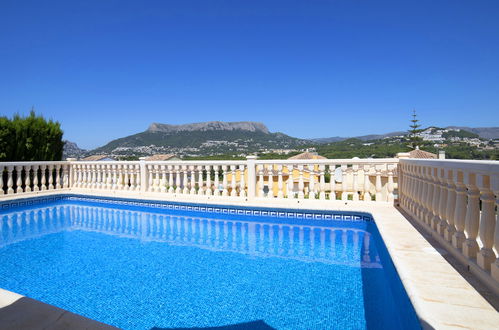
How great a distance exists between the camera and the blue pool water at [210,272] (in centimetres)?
216

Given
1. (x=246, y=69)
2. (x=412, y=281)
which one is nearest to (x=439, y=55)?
(x=246, y=69)

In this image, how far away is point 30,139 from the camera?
27.0ft

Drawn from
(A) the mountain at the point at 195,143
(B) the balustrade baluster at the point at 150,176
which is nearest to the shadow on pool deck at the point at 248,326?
(B) the balustrade baluster at the point at 150,176

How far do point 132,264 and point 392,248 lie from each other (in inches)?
113

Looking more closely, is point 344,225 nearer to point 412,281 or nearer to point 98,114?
point 412,281

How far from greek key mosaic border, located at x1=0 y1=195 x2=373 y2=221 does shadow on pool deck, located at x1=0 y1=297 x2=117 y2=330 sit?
14.7 ft

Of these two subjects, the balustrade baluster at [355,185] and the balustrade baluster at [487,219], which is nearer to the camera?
the balustrade baluster at [487,219]

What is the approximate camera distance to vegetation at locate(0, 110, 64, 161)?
7766 millimetres

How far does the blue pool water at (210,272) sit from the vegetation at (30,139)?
3.46 m

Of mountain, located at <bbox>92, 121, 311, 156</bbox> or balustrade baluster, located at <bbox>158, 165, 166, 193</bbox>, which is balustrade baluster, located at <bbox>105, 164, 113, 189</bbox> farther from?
mountain, located at <bbox>92, 121, 311, 156</bbox>

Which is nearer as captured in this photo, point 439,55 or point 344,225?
point 344,225

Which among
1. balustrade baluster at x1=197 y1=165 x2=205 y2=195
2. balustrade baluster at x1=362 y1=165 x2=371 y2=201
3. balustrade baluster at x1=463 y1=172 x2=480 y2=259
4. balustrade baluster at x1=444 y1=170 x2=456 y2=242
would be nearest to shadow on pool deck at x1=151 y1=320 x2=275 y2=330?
balustrade baluster at x1=463 y1=172 x2=480 y2=259

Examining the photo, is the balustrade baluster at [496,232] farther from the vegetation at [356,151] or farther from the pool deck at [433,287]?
the vegetation at [356,151]

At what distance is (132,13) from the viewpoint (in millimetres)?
16391
